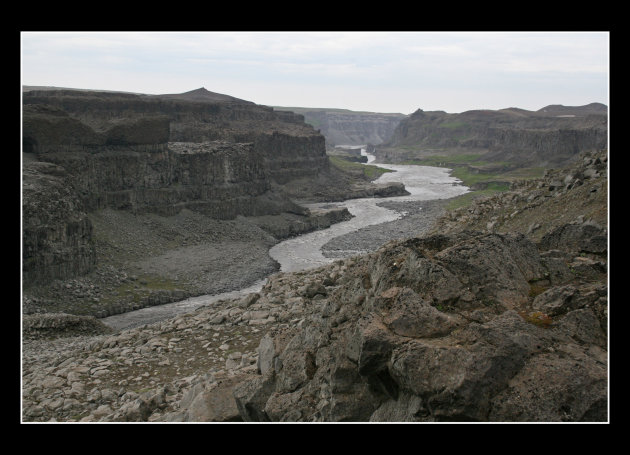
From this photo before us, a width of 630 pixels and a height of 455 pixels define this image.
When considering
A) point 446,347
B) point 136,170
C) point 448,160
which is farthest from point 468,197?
point 446,347

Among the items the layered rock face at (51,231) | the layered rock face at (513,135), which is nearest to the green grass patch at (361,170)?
the layered rock face at (513,135)

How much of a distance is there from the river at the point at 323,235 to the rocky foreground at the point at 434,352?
19.5 metres

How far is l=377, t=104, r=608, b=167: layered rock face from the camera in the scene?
108 meters

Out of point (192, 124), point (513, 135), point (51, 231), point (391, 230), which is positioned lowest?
point (391, 230)

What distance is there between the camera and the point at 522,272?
31.6ft

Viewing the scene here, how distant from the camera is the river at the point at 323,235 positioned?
34.5 m

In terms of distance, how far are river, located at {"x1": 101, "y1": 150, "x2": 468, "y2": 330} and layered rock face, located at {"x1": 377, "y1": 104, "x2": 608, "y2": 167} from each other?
1654 centimetres

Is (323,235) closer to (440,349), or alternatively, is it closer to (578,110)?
(440,349)

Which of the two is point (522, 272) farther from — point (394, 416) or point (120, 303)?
point (120, 303)

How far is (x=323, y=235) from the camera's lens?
201 ft

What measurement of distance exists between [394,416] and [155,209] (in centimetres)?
5035

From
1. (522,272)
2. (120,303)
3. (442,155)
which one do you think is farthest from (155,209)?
(442,155)

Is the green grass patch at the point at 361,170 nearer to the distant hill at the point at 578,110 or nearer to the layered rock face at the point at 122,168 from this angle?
the layered rock face at the point at 122,168

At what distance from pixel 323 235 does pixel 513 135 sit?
86800 millimetres
